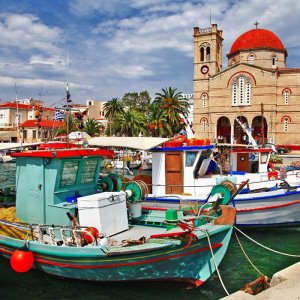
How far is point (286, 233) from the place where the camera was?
46.3ft

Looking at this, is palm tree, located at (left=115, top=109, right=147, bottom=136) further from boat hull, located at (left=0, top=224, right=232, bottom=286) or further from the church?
boat hull, located at (left=0, top=224, right=232, bottom=286)

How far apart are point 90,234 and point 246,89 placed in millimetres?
48617

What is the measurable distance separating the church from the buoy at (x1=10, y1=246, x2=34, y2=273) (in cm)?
4440

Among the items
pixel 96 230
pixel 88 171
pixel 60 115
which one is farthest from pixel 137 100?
pixel 96 230

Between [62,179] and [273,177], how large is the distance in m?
10.1

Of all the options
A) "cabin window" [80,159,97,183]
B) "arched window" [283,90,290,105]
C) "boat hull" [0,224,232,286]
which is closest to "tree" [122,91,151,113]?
"arched window" [283,90,290,105]

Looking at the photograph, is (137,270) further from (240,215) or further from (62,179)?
(240,215)

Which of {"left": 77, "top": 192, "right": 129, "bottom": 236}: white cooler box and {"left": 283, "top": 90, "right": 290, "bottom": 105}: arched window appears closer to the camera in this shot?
{"left": 77, "top": 192, "right": 129, "bottom": 236}: white cooler box

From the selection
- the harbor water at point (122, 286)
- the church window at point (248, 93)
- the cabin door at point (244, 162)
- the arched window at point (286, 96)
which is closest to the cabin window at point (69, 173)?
the harbor water at point (122, 286)

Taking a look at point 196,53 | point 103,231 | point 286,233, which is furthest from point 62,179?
point 196,53

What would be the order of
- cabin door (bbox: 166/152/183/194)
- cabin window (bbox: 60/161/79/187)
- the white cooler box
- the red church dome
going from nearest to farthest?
1. the white cooler box
2. cabin window (bbox: 60/161/79/187)
3. cabin door (bbox: 166/152/183/194)
4. the red church dome

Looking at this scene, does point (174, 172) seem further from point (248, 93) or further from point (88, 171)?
point (248, 93)

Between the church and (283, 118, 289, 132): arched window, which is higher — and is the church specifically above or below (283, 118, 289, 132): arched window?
above

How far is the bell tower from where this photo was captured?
56.5 metres
